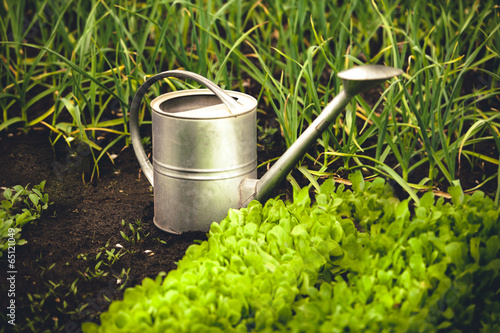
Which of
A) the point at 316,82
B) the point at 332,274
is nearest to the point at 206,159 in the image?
the point at 332,274

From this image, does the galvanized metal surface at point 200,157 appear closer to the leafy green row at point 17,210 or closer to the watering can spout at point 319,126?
the watering can spout at point 319,126

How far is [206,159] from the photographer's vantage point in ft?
5.55

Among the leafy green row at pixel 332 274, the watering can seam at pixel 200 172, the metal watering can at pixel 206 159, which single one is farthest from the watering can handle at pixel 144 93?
the leafy green row at pixel 332 274

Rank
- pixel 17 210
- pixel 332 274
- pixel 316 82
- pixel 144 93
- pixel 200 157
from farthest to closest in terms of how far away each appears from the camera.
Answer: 1. pixel 316 82
2. pixel 17 210
3. pixel 144 93
4. pixel 200 157
5. pixel 332 274

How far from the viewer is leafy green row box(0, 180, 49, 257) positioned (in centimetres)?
171

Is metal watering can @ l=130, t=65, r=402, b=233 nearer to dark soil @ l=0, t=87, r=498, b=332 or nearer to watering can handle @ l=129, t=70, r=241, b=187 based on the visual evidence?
watering can handle @ l=129, t=70, r=241, b=187

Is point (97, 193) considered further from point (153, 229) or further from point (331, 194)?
point (331, 194)

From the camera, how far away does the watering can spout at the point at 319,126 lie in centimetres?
140

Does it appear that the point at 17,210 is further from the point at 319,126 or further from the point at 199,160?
the point at 319,126

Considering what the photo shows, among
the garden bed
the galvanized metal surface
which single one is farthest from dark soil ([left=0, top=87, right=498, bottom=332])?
the galvanized metal surface

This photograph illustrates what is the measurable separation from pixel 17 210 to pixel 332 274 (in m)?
1.27

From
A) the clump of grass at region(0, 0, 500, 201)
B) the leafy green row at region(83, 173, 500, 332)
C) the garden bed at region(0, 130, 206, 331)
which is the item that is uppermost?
the clump of grass at region(0, 0, 500, 201)

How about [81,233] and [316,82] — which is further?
[316,82]

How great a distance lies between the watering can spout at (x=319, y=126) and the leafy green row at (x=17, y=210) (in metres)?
0.79
